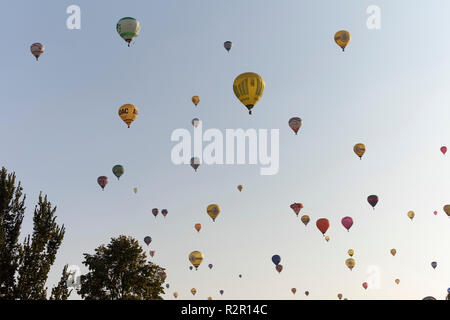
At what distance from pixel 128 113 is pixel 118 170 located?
10.2 metres

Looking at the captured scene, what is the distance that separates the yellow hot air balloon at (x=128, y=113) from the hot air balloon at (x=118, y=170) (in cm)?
969

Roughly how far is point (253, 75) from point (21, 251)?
77.6 ft

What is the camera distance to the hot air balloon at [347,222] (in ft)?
194

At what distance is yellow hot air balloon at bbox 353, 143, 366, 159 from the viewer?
5928 cm

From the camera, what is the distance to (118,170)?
57969mm

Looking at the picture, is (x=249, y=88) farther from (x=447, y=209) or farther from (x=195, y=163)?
(x=447, y=209)

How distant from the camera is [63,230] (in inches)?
1726

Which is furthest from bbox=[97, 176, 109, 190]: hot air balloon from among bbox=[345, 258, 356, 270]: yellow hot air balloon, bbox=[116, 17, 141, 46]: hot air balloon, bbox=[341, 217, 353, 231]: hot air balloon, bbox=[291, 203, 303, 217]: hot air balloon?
bbox=[345, 258, 356, 270]: yellow hot air balloon

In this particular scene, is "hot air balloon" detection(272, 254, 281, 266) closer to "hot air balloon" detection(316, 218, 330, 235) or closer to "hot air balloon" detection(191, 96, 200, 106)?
"hot air balloon" detection(316, 218, 330, 235)

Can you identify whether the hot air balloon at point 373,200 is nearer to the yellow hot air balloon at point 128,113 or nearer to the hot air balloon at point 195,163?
the hot air balloon at point 195,163

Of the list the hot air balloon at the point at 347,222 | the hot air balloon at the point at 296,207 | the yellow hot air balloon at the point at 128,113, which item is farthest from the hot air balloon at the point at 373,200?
the yellow hot air balloon at the point at 128,113

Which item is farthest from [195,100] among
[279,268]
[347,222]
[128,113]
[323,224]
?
[279,268]

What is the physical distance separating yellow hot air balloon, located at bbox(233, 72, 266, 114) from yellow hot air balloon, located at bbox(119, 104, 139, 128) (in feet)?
41.7
